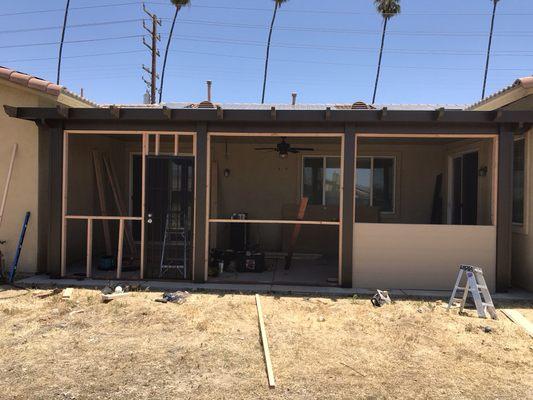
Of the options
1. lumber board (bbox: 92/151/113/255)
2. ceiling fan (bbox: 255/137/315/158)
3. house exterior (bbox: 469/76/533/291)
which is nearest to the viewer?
house exterior (bbox: 469/76/533/291)

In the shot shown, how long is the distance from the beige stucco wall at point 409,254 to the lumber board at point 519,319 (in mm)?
1080

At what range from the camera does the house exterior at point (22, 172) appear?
7.12 m

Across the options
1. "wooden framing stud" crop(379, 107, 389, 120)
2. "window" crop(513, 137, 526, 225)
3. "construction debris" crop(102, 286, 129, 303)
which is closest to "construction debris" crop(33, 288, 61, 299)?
"construction debris" crop(102, 286, 129, 303)

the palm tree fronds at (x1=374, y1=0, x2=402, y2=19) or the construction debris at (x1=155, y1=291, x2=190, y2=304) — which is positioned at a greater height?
the palm tree fronds at (x1=374, y1=0, x2=402, y2=19)

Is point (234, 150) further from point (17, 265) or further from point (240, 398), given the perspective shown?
point (240, 398)

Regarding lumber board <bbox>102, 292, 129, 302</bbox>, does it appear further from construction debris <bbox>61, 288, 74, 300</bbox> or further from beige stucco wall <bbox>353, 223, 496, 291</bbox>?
beige stucco wall <bbox>353, 223, 496, 291</bbox>

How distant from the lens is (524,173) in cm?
654

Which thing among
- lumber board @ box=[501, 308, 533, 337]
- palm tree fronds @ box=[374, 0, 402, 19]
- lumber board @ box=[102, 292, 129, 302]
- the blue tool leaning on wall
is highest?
palm tree fronds @ box=[374, 0, 402, 19]

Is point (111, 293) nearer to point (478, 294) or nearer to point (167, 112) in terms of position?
point (167, 112)

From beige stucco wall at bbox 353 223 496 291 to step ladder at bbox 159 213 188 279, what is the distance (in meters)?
2.65

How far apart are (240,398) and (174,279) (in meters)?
3.82

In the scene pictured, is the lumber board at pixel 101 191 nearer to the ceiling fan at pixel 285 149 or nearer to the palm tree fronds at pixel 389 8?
the ceiling fan at pixel 285 149

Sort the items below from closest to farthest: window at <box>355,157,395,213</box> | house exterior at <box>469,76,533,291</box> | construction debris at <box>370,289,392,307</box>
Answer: construction debris at <box>370,289,392,307</box>
house exterior at <box>469,76,533,291</box>
window at <box>355,157,395,213</box>

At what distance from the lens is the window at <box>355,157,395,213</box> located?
9742 millimetres
